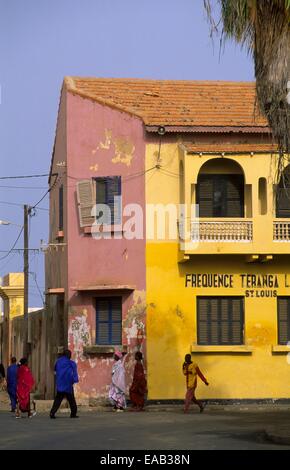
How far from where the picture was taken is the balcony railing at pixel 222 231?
30234mm

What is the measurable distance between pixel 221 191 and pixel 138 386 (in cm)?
588

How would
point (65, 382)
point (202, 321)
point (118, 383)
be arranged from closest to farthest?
point (65, 382) < point (118, 383) < point (202, 321)

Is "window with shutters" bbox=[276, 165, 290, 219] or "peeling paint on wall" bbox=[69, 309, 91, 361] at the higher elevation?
"window with shutters" bbox=[276, 165, 290, 219]

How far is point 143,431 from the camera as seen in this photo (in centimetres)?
2161

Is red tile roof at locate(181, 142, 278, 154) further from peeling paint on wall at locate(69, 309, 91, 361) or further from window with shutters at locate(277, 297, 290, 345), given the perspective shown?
peeling paint on wall at locate(69, 309, 91, 361)

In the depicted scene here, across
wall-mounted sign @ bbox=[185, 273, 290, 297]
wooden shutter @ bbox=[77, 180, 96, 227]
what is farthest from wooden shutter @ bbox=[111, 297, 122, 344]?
wooden shutter @ bbox=[77, 180, 96, 227]

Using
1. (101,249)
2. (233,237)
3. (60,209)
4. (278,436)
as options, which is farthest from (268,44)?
(60,209)

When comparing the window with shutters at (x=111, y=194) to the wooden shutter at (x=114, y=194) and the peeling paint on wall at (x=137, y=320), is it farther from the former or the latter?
the peeling paint on wall at (x=137, y=320)

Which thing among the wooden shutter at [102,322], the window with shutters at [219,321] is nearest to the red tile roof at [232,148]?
the window with shutters at [219,321]

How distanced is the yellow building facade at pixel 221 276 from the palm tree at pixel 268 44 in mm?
10956

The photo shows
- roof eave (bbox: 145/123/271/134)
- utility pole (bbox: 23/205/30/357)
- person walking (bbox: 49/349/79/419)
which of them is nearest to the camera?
person walking (bbox: 49/349/79/419)

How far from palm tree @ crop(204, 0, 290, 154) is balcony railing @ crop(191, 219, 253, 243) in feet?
35.7

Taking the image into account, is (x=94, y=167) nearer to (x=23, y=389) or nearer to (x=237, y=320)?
(x=237, y=320)

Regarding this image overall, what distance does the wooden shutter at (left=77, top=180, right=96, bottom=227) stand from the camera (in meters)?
31.2
